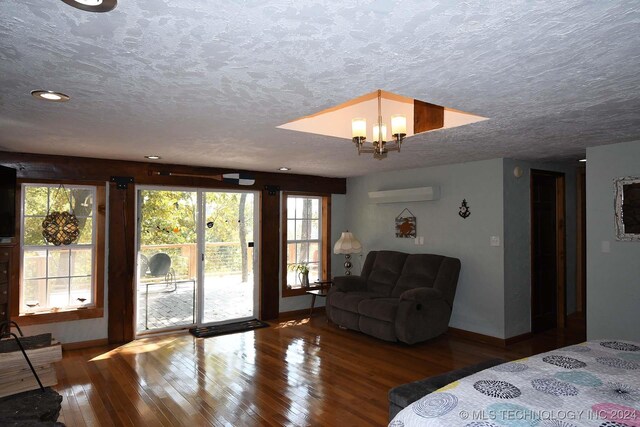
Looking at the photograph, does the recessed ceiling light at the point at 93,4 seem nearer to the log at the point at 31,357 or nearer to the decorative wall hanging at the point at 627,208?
the log at the point at 31,357

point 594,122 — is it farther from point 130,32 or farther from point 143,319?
point 143,319

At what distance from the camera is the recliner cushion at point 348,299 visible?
5.11m

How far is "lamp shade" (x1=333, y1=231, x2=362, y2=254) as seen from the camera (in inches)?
244

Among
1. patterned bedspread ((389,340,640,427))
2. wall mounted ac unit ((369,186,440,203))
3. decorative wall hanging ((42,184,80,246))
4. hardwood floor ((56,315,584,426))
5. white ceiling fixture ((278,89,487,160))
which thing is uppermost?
white ceiling fixture ((278,89,487,160))

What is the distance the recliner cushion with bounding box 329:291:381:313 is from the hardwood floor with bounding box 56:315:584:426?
35cm

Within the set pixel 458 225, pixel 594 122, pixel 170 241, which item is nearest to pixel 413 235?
pixel 458 225

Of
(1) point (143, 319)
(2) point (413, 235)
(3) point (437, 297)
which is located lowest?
(1) point (143, 319)

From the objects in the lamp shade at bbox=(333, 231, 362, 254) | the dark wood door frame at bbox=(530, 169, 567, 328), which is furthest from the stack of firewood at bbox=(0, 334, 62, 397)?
the dark wood door frame at bbox=(530, 169, 567, 328)

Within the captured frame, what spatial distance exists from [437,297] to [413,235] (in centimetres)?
118

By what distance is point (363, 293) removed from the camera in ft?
17.9

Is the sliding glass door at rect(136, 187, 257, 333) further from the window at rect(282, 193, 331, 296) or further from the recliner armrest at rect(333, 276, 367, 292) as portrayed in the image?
the recliner armrest at rect(333, 276, 367, 292)

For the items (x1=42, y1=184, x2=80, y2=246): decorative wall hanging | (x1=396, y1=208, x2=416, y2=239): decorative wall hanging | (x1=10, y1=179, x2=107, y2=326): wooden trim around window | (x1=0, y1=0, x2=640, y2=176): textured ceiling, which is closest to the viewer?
(x1=0, y1=0, x2=640, y2=176): textured ceiling

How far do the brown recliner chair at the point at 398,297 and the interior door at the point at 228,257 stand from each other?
132 cm

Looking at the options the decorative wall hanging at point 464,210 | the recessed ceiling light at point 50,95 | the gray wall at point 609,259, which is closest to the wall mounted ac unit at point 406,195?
the decorative wall hanging at point 464,210
